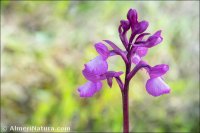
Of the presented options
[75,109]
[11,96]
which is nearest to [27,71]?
[11,96]

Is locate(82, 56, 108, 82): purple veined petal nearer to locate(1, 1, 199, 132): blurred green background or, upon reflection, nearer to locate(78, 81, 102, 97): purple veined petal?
locate(78, 81, 102, 97): purple veined petal

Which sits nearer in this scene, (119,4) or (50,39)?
(50,39)

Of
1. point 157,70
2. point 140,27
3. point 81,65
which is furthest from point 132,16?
point 81,65

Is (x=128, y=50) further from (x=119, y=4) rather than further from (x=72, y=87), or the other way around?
(x=119, y=4)

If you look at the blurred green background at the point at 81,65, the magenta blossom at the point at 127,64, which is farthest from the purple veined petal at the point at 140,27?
the blurred green background at the point at 81,65

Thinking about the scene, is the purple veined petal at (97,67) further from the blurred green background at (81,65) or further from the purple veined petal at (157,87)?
the blurred green background at (81,65)

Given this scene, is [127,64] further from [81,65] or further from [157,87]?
[81,65]

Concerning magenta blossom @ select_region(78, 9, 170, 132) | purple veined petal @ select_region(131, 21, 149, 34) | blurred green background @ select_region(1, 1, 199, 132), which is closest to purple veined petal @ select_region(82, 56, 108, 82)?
magenta blossom @ select_region(78, 9, 170, 132)

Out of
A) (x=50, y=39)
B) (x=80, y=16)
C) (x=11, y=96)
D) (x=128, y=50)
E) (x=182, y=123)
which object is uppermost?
(x=80, y=16)
